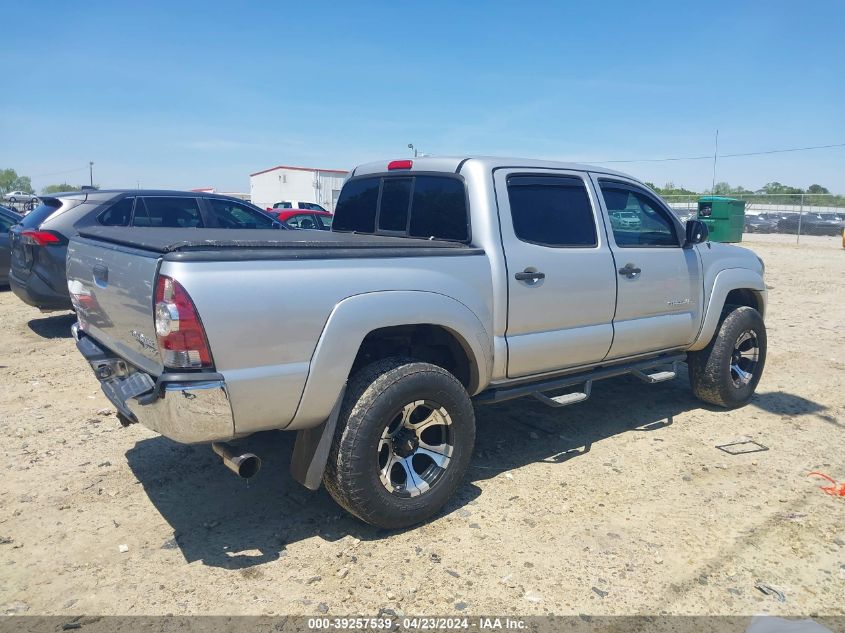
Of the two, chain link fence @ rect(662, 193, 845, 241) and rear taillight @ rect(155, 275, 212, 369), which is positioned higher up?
chain link fence @ rect(662, 193, 845, 241)

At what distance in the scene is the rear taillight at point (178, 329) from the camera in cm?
267

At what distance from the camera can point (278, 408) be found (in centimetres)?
295

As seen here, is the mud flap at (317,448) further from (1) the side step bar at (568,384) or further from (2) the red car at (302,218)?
(2) the red car at (302,218)

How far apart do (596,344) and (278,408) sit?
2363mm

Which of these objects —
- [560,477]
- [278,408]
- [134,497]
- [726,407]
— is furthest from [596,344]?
[134,497]

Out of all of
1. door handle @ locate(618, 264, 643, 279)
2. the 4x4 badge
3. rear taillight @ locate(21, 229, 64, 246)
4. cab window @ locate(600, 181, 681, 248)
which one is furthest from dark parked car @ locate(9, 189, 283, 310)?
door handle @ locate(618, 264, 643, 279)

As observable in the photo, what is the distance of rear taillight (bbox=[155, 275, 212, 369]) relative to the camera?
267cm

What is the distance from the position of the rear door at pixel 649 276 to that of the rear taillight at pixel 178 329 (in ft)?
9.55

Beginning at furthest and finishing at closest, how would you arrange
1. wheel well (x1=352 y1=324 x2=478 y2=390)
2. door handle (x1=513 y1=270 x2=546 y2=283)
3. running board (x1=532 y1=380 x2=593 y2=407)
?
running board (x1=532 y1=380 x2=593 y2=407)
door handle (x1=513 y1=270 x2=546 y2=283)
wheel well (x1=352 y1=324 x2=478 y2=390)

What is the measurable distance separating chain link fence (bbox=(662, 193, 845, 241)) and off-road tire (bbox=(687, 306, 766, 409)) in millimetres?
26626

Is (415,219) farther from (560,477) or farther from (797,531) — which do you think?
(797,531)

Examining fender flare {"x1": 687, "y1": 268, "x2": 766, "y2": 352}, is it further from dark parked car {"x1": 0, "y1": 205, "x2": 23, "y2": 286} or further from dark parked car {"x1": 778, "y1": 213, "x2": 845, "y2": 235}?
dark parked car {"x1": 778, "y1": 213, "x2": 845, "y2": 235}

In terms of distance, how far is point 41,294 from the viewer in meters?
7.30

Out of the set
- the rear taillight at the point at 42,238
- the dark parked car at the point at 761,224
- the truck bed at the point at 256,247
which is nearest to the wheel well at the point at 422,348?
the truck bed at the point at 256,247
